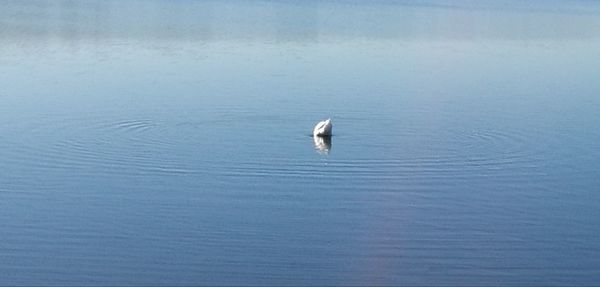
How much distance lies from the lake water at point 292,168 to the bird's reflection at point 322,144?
6cm

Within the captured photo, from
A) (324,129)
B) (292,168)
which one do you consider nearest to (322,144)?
(324,129)

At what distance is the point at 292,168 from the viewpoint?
16594 mm

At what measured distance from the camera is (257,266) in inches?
472

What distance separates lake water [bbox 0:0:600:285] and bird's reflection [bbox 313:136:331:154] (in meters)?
0.06

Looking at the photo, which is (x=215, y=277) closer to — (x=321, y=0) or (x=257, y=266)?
(x=257, y=266)

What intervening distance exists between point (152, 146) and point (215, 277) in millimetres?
6564

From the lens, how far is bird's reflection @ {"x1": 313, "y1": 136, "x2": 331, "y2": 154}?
17.9 meters

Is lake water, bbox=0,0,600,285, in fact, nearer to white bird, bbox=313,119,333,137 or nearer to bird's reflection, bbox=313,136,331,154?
bird's reflection, bbox=313,136,331,154

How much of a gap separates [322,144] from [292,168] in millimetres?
1818

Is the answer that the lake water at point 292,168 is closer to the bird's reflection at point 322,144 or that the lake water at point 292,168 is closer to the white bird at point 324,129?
the bird's reflection at point 322,144

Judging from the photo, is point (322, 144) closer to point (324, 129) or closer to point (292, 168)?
point (324, 129)

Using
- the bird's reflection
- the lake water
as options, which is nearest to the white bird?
the bird's reflection

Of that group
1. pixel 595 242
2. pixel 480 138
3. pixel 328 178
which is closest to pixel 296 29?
pixel 480 138

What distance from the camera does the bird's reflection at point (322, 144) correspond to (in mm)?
17922
